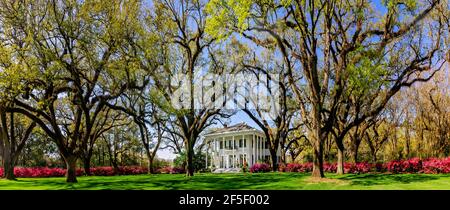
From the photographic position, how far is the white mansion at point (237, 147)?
151ft

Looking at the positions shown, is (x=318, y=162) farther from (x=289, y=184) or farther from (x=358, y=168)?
(x=358, y=168)

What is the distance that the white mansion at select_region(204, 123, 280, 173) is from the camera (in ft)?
151

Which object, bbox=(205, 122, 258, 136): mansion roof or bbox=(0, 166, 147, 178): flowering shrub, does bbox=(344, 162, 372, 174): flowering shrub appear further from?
bbox=(0, 166, 147, 178): flowering shrub

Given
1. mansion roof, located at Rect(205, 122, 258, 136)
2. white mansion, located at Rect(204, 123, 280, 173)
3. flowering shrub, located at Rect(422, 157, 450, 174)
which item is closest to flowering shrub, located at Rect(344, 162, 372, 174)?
flowering shrub, located at Rect(422, 157, 450, 174)

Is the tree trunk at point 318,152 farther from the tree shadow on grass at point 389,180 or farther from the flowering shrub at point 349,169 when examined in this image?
the flowering shrub at point 349,169

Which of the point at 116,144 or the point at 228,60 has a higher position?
the point at 228,60

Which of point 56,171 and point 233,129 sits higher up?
point 233,129

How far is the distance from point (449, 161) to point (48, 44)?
22415 millimetres

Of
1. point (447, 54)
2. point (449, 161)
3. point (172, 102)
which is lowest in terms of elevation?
point (449, 161)

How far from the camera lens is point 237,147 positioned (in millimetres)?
47250

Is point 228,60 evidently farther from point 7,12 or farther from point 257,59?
point 7,12

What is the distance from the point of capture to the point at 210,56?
91.6ft

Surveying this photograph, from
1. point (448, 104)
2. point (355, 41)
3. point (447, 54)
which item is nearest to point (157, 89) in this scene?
point (355, 41)

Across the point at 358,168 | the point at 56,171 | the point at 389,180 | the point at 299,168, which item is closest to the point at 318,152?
the point at 389,180
